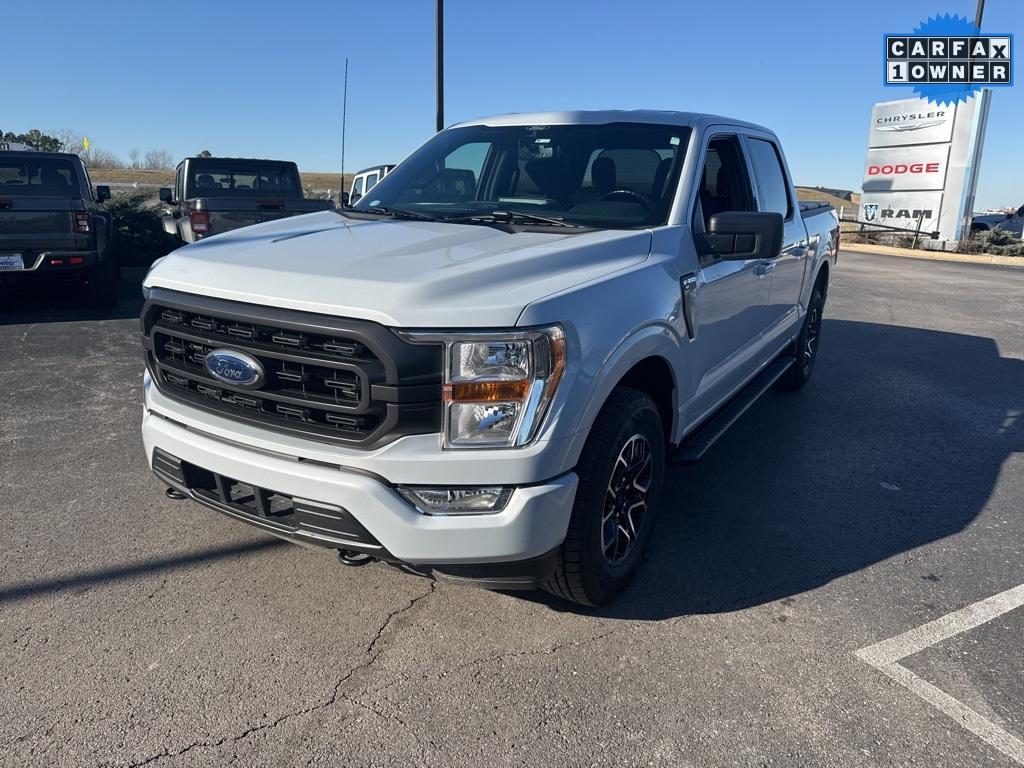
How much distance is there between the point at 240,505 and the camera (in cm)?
279

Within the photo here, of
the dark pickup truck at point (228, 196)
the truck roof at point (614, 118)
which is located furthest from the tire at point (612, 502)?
the dark pickup truck at point (228, 196)

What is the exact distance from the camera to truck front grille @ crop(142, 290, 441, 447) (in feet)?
7.91

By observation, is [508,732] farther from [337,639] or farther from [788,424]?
[788,424]

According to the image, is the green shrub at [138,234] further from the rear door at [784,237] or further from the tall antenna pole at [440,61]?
the rear door at [784,237]

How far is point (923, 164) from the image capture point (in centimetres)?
2200

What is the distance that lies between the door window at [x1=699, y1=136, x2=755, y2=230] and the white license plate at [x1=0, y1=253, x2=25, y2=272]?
736 cm

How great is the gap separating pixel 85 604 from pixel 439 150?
2.97 meters

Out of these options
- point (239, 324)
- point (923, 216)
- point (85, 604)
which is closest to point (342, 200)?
point (239, 324)

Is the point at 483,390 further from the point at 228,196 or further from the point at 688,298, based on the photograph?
the point at 228,196

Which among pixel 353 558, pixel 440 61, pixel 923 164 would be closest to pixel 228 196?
pixel 440 61

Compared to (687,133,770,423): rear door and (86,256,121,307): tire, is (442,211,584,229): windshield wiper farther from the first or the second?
(86,256,121,307): tire

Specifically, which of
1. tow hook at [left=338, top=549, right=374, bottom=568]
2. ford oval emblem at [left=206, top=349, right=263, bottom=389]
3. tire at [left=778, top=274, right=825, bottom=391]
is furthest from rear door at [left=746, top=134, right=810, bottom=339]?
ford oval emblem at [left=206, top=349, right=263, bottom=389]

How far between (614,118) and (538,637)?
2.72 m

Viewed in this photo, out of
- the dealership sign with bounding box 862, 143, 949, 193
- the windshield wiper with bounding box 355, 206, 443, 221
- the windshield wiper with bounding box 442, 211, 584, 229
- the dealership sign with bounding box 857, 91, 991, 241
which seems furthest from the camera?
the dealership sign with bounding box 862, 143, 949, 193
